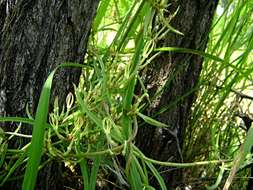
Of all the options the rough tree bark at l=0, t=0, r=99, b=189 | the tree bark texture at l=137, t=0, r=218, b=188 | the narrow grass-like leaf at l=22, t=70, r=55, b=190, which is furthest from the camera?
the tree bark texture at l=137, t=0, r=218, b=188

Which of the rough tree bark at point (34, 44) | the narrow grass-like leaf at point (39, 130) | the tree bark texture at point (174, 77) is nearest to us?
the narrow grass-like leaf at point (39, 130)

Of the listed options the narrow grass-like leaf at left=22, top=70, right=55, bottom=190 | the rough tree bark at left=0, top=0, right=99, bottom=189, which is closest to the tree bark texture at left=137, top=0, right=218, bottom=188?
the rough tree bark at left=0, top=0, right=99, bottom=189

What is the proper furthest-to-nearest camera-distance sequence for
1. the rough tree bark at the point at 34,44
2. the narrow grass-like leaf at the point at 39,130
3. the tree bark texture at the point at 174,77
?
the tree bark texture at the point at 174,77, the rough tree bark at the point at 34,44, the narrow grass-like leaf at the point at 39,130

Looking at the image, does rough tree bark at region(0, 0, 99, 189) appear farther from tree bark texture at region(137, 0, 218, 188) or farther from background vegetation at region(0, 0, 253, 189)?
tree bark texture at region(137, 0, 218, 188)

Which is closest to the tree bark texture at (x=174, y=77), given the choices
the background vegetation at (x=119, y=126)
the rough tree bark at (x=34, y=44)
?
the background vegetation at (x=119, y=126)

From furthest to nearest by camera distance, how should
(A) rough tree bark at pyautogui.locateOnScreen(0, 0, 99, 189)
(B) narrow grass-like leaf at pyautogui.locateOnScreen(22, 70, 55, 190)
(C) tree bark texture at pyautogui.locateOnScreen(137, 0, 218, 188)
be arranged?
1. (C) tree bark texture at pyautogui.locateOnScreen(137, 0, 218, 188)
2. (A) rough tree bark at pyautogui.locateOnScreen(0, 0, 99, 189)
3. (B) narrow grass-like leaf at pyautogui.locateOnScreen(22, 70, 55, 190)

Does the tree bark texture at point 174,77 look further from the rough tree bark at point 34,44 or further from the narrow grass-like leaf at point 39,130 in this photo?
the narrow grass-like leaf at point 39,130
